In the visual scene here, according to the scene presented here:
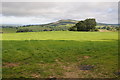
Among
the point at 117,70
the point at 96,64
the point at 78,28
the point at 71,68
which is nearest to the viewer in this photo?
the point at 117,70

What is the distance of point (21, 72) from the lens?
867 cm

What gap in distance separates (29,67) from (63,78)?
299cm

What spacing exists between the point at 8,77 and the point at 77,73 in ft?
13.1

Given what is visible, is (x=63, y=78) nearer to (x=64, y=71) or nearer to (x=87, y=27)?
(x=64, y=71)

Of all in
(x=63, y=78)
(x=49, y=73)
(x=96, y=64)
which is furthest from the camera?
(x=96, y=64)

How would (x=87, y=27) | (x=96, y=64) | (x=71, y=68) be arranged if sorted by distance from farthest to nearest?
1. (x=87, y=27)
2. (x=96, y=64)
3. (x=71, y=68)

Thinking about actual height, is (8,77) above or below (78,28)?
below

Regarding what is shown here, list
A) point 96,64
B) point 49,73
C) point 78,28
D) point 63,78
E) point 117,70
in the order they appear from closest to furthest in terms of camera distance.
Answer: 1. point 63,78
2. point 49,73
3. point 117,70
4. point 96,64
5. point 78,28

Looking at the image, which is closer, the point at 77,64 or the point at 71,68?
the point at 71,68

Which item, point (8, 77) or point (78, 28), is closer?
point (8, 77)

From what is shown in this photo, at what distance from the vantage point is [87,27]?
207 ft

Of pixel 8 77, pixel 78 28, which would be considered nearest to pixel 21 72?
pixel 8 77

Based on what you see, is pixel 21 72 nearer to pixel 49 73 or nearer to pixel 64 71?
pixel 49 73

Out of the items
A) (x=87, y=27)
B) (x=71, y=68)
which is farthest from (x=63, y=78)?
(x=87, y=27)
